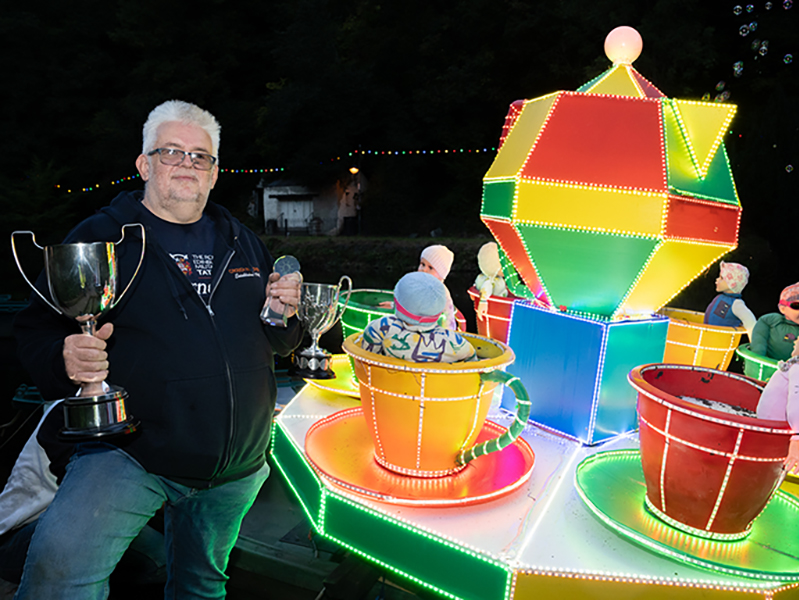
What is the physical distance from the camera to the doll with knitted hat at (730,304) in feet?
17.4

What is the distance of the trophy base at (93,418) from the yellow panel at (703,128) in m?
3.38

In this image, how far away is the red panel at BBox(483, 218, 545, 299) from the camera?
3496 millimetres

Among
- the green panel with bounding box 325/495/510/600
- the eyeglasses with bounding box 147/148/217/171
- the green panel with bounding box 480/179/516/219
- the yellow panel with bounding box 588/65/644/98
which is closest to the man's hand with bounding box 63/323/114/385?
the eyeglasses with bounding box 147/148/217/171

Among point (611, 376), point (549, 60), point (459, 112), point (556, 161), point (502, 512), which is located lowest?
point (502, 512)

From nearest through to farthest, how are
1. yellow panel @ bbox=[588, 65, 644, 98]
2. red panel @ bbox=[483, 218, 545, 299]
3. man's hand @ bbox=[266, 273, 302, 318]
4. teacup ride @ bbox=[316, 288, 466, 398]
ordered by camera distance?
man's hand @ bbox=[266, 273, 302, 318], yellow panel @ bbox=[588, 65, 644, 98], red panel @ bbox=[483, 218, 545, 299], teacup ride @ bbox=[316, 288, 466, 398]

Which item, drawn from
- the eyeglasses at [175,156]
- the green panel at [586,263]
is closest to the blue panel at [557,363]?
the green panel at [586,263]

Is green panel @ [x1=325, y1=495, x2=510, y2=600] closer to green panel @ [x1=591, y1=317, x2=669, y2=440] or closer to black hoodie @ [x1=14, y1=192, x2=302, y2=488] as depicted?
black hoodie @ [x1=14, y1=192, x2=302, y2=488]

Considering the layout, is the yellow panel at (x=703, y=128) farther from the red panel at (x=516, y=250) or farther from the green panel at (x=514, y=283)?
the green panel at (x=514, y=283)

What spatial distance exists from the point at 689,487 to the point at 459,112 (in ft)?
99.0

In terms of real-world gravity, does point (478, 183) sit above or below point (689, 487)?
above

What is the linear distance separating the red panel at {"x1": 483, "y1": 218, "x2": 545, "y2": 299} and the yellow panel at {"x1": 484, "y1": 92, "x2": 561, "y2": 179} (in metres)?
0.34

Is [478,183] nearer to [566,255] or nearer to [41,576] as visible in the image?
[566,255]

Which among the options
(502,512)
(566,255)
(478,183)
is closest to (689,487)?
(502,512)

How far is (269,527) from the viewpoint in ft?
11.5
